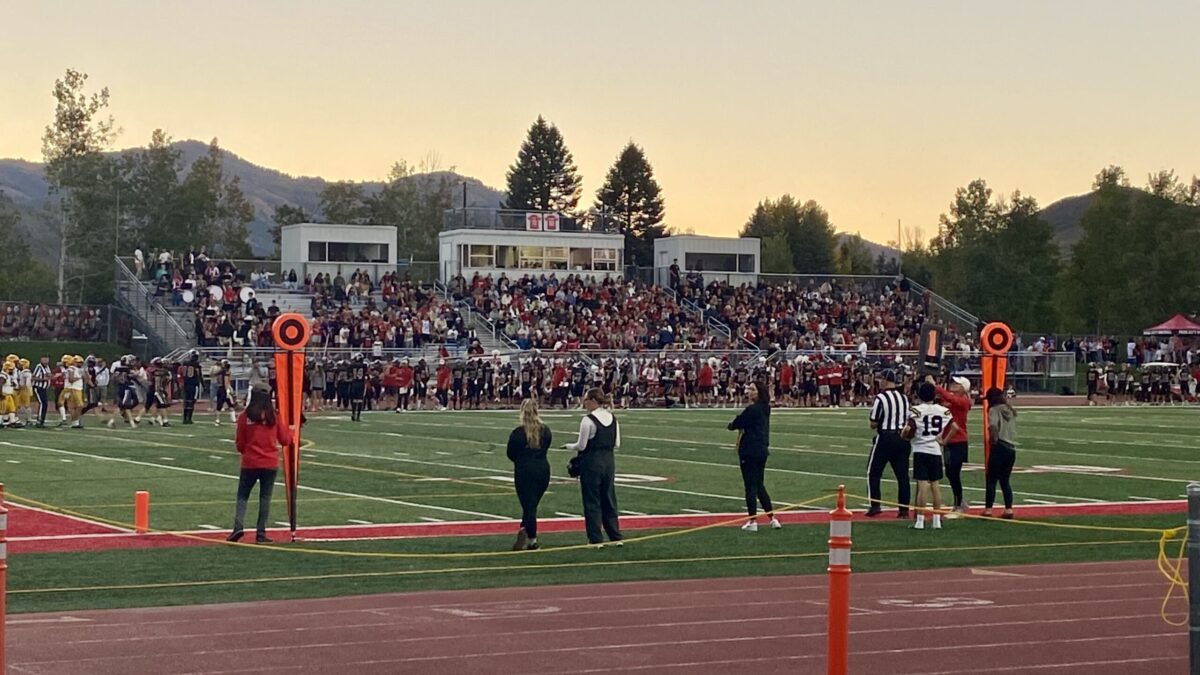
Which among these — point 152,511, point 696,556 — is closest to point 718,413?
point 152,511

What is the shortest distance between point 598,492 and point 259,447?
325 centimetres

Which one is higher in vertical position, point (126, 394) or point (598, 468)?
point (126, 394)

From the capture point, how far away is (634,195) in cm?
12800

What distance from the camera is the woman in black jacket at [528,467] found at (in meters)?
16.3

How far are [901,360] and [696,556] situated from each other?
40223mm

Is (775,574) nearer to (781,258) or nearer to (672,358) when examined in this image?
(672,358)

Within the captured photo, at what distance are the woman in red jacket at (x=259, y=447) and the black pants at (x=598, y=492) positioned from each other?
2.93 m

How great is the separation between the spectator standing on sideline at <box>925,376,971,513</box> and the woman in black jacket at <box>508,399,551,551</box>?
483 cm

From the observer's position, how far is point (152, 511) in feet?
65.5

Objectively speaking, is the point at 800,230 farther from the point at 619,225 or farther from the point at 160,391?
the point at 160,391

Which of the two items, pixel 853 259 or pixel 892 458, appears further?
pixel 853 259

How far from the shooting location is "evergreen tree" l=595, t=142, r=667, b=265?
4998 inches

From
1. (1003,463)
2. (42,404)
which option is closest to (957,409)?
(1003,463)

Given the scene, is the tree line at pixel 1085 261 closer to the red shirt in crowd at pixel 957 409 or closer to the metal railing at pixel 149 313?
the metal railing at pixel 149 313
